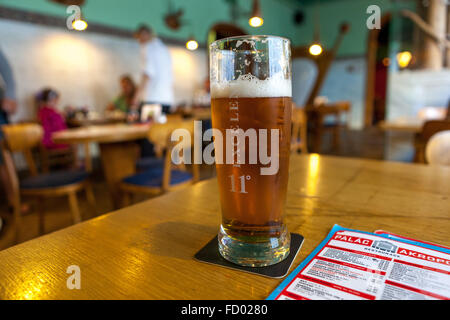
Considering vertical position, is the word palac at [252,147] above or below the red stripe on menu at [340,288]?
above

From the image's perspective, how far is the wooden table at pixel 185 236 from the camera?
1.22ft

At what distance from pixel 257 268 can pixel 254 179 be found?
123 millimetres

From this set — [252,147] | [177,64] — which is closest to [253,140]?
[252,147]

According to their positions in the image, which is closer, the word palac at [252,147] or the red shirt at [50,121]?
the word palac at [252,147]

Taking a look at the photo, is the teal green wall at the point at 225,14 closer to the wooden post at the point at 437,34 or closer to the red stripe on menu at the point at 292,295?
the wooden post at the point at 437,34

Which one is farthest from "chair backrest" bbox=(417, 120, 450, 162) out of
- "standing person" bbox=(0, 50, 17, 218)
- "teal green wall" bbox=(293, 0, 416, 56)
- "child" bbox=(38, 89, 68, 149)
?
"teal green wall" bbox=(293, 0, 416, 56)

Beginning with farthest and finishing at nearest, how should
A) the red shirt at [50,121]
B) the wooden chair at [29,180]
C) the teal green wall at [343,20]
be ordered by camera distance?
the teal green wall at [343,20], the red shirt at [50,121], the wooden chair at [29,180]

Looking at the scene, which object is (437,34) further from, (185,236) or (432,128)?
(185,236)

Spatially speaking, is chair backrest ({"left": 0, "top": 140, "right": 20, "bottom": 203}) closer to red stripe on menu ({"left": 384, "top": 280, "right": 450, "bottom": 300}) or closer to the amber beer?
the amber beer

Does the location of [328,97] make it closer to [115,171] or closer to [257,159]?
[115,171]

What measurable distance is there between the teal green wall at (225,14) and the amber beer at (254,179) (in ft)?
11.8

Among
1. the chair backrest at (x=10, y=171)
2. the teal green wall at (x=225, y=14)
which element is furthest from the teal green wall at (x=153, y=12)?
the chair backrest at (x=10, y=171)

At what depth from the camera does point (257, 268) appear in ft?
1.36
